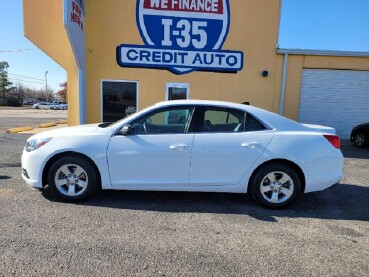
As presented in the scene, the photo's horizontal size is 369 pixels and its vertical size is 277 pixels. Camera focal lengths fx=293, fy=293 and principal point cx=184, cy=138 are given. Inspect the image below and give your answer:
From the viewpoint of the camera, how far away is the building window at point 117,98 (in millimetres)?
10609

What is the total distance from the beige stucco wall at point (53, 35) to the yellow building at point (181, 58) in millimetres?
33

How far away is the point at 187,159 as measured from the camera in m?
4.19

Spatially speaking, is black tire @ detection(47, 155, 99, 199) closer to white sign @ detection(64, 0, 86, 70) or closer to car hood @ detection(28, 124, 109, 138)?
car hood @ detection(28, 124, 109, 138)

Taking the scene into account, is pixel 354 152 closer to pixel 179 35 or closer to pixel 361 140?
pixel 361 140

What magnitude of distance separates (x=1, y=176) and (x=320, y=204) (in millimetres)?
5733

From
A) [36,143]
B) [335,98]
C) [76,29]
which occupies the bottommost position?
[36,143]

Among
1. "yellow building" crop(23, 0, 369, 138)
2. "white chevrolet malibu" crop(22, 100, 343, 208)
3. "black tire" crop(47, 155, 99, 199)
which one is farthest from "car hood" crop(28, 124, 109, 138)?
"yellow building" crop(23, 0, 369, 138)

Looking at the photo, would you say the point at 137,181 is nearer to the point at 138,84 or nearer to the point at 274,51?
the point at 138,84

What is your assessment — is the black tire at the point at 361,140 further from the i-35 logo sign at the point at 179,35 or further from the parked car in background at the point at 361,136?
the i-35 logo sign at the point at 179,35

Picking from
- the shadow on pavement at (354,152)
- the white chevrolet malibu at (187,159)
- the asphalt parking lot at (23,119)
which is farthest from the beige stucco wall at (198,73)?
the white chevrolet malibu at (187,159)

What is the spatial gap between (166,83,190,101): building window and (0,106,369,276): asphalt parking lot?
650cm

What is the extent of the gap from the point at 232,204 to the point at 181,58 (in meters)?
7.31

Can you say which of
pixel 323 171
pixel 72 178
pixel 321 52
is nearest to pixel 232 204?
pixel 323 171

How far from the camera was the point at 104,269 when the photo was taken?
269 cm
